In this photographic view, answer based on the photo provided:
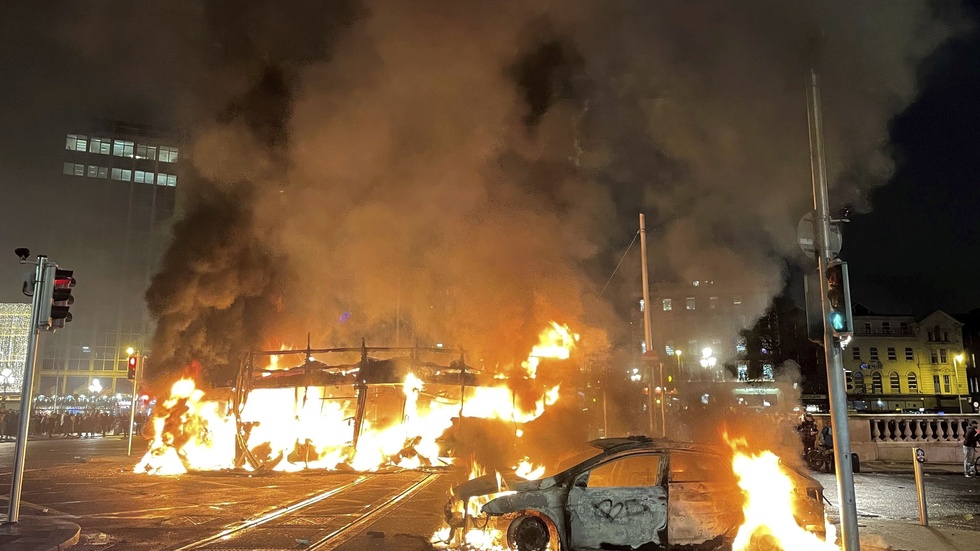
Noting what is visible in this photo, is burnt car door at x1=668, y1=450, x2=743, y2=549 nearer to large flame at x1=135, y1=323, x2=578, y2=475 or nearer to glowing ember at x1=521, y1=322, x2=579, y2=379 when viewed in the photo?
large flame at x1=135, y1=323, x2=578, y2=475

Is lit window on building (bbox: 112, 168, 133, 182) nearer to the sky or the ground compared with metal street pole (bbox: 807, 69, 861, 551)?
nearer to the sky

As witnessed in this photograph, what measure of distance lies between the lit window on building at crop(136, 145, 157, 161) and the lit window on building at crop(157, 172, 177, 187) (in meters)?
2.03

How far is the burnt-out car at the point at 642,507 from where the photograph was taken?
6574mm

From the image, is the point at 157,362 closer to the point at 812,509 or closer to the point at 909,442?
the point at 812,509

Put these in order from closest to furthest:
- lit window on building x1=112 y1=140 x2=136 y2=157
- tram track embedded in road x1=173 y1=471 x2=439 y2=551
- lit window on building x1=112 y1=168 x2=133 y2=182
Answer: tram track embedded in road x1=173 y1=471 x2=439 y2=551
lit window on building x1=112 y1=168 x2=133 y2=182
lit window on building x1=112 y1=140 x2=136 y2=157

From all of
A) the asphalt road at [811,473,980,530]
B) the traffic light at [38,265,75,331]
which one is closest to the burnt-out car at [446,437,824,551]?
the asphalt road at [811,473,980,530]

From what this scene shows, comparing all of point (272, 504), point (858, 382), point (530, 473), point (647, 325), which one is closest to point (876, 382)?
point (858, 382)

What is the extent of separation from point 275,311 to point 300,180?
456 centimetres

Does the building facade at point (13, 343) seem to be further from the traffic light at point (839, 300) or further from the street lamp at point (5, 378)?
the traffic light at point (839, 300)

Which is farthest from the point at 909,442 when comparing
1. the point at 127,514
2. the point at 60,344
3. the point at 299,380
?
the point at 60,344

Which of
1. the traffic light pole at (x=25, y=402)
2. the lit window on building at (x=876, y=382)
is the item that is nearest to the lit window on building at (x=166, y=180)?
the traffic light pole at (x=25, y=402)

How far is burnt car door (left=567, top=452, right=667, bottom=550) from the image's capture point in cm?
657

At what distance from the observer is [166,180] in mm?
70125

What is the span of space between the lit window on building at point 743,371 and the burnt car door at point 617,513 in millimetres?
23821
